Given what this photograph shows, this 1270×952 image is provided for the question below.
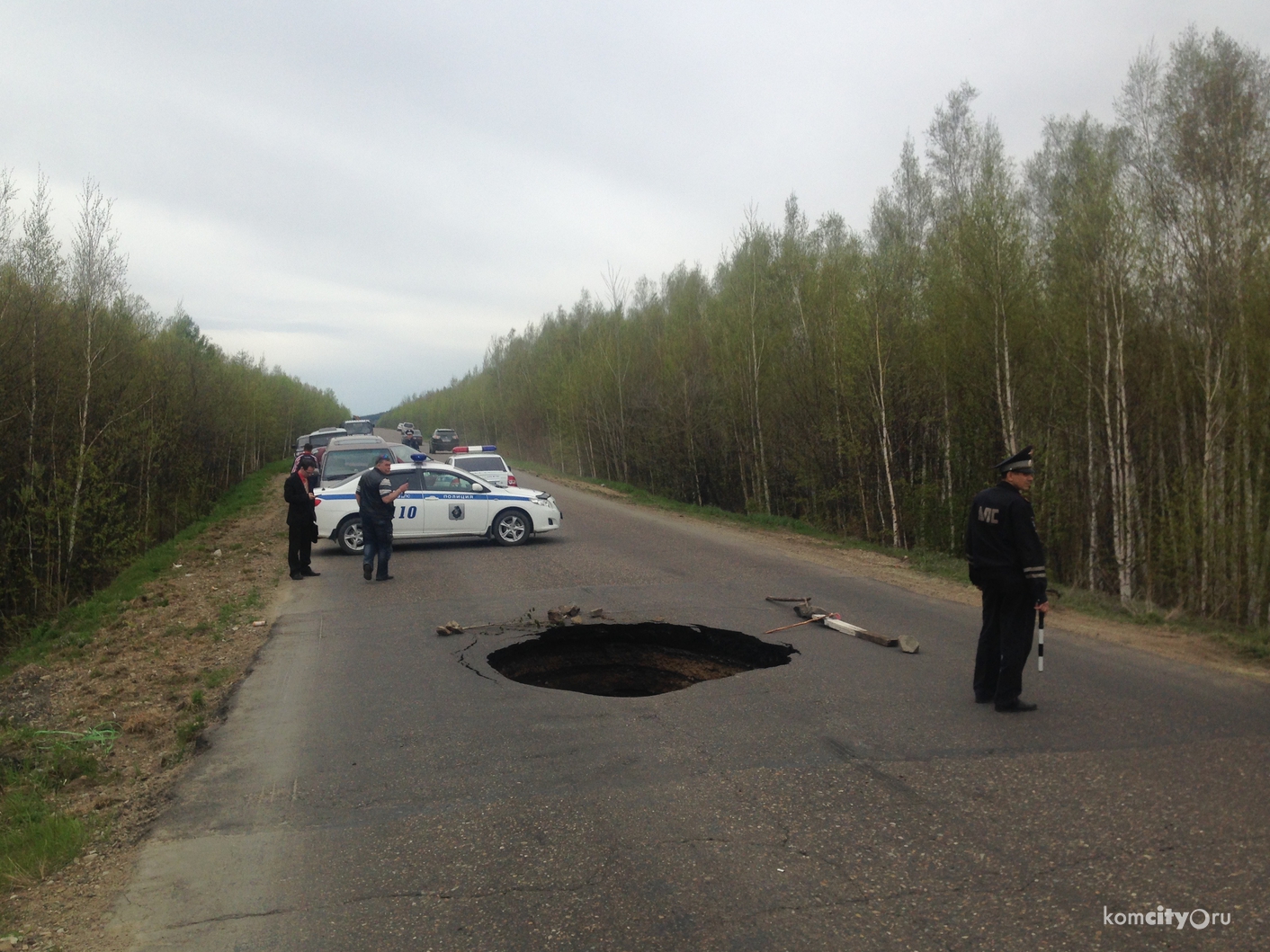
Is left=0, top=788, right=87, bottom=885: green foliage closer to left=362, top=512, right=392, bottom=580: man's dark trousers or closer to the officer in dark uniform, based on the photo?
the officer in dark uniform

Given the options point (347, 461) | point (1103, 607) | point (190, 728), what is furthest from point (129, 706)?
point (347, 461)

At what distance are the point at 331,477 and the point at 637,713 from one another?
1382 cm

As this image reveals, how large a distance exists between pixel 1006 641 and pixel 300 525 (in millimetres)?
10606

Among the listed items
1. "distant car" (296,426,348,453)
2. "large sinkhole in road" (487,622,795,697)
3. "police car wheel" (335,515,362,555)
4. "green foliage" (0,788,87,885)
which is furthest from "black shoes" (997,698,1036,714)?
"distant car" (296,426,348,453)

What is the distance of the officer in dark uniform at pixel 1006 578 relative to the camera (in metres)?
5.95

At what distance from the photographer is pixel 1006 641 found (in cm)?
602

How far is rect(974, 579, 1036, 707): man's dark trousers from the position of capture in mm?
5965

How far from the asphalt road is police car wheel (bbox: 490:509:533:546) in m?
8.77

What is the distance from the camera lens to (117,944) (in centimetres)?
354

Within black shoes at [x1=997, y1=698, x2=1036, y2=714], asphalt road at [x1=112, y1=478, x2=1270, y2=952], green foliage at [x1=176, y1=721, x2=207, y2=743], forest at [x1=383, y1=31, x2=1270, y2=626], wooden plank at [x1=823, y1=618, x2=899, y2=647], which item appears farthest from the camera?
forest at [x1=383, y1=31, x2=1270, y2=626]

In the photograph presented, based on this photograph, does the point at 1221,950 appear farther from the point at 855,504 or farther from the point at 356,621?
the point at 855,504

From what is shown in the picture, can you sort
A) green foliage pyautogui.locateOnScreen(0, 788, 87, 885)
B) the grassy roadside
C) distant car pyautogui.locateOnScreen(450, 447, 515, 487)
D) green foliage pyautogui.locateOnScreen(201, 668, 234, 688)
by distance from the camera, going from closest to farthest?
green foliage pyautogui.locateOnScreen(0, 788, 87, 885)
green foliage pyautogui.locateOnScreen(201, 668, 234, 688)
the grassy roadside
distant car pyautogui.locateOnScreen(450, 447, 515, 487)

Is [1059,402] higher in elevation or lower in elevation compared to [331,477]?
higher

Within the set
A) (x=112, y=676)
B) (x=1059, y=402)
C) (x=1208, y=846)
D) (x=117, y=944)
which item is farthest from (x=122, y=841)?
(x=1059, y=402)
